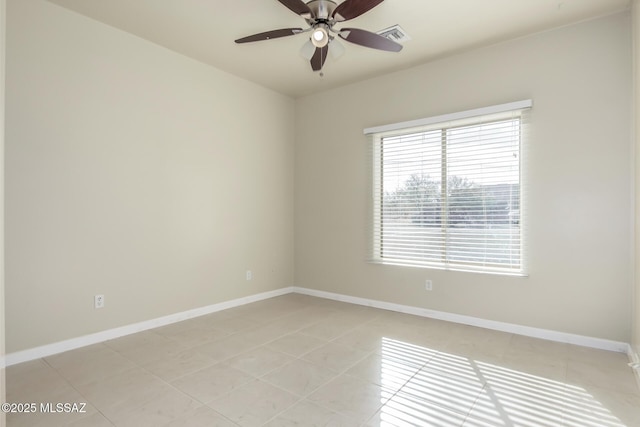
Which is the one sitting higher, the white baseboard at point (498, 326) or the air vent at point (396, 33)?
the air vent at point (396, 33)

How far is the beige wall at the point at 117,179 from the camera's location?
2711mm

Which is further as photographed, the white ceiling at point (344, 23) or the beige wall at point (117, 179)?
the white ceiling at point (344, 23)

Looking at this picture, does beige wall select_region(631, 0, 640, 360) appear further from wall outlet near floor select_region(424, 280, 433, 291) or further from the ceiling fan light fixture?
the ceiling fan light fixture

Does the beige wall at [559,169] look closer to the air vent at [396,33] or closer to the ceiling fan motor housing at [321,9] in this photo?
the air vent at [396,33]

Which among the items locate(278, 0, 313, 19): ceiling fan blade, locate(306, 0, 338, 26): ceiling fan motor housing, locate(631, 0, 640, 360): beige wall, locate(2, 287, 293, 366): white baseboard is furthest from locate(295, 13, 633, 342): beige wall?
locate(2, 287, 293, 366): white baseboard

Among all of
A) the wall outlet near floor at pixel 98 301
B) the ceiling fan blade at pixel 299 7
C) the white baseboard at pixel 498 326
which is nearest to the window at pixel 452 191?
the white baseboard at pixel 498 326

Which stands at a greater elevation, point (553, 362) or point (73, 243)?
point (73, 243)

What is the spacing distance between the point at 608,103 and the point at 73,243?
4.73 metres

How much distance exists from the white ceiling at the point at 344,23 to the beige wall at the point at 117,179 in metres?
0.29

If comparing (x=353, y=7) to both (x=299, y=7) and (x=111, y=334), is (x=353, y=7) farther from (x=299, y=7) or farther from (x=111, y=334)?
(x=111, y=334)

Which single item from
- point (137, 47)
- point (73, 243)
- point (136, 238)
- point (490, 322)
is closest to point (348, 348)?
point (490, 322)

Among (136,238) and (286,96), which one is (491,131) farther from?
(136,238)

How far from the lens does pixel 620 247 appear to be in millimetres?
2881

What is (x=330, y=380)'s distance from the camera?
240 centimetres
